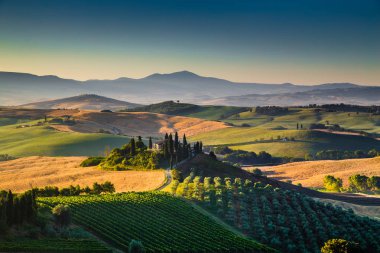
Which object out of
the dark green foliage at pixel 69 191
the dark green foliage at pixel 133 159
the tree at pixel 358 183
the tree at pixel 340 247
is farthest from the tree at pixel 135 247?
the tree at pixel 358 183

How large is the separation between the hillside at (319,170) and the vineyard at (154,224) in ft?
279

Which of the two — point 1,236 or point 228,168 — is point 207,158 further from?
point 1,236

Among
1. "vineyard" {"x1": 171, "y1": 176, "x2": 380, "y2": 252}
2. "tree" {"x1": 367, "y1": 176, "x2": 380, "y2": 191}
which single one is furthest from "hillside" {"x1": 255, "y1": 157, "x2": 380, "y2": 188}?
"vineyard" {"x1": 171, "y1": 176, "x2": 380, "y2": 252}

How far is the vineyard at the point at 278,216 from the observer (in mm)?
76438

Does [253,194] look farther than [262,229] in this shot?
Yes

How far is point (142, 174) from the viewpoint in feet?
384

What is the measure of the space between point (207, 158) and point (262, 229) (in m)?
46.3

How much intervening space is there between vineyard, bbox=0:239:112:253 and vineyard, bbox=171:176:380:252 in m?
25.8

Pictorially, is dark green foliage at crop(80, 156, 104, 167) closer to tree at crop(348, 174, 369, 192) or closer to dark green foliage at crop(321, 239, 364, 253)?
tree at crop(348, 174, 369, 192)

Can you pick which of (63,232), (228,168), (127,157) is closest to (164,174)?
(228,168)

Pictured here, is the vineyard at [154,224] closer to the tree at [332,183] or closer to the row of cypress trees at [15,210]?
the row of cypress trees at [15,210]

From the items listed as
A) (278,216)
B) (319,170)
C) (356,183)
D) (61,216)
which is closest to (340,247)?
(278,216)

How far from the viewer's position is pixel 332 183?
145000 mm

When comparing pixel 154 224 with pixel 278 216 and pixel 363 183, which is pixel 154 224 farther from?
pixel 363 183
